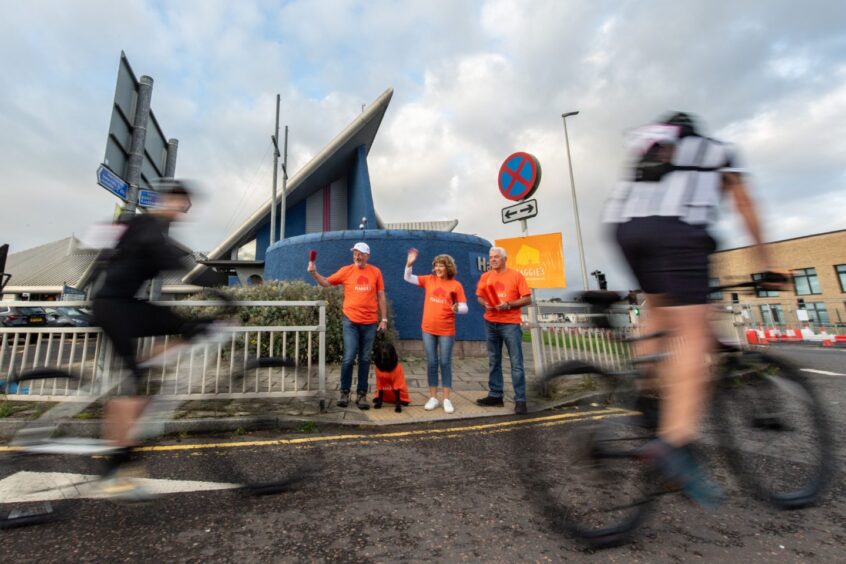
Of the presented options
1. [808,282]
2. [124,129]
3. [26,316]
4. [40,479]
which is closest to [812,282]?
[808,282]

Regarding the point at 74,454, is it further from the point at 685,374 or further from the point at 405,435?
the point at 685,374

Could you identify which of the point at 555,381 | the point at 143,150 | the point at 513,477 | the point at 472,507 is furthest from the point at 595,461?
the point at 143,150

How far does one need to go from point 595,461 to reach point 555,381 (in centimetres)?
40

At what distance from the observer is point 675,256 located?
5.94 ft

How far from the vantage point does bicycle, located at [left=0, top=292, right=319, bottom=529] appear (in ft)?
7.05

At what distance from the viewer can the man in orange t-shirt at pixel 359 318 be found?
4.49 metres

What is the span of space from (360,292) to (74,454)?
2.81 meters

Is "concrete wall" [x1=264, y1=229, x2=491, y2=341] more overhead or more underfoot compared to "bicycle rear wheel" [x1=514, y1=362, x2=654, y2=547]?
more overhead

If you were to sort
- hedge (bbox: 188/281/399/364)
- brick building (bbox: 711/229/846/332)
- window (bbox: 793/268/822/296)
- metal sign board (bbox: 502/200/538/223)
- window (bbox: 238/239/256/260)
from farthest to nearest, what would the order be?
window (bbox: 793/268/822/296)
brick building (bbox: 711/229/846/332)
window (bbox: 238/239/256/260)
hedge (bbox: 188/281/399/364)
metal sign board (bbox: 502/200/538/223)

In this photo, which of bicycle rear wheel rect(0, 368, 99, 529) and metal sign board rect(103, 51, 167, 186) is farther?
metal sign board rect(103, 51, 167, 186)

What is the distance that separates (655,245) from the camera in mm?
1826

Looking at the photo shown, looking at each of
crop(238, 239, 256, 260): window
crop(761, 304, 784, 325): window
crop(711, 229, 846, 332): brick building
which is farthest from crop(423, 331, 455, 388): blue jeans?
crop(761, 304, 784, 325): window

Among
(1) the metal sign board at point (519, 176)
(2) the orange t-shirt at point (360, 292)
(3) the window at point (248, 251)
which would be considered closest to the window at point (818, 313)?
(1) the metal sign board at point (519, 176)

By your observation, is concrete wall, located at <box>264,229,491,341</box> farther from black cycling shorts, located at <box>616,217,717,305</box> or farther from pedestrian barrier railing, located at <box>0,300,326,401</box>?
black cycling shorts, located at <box>616,217,717,305</box>
